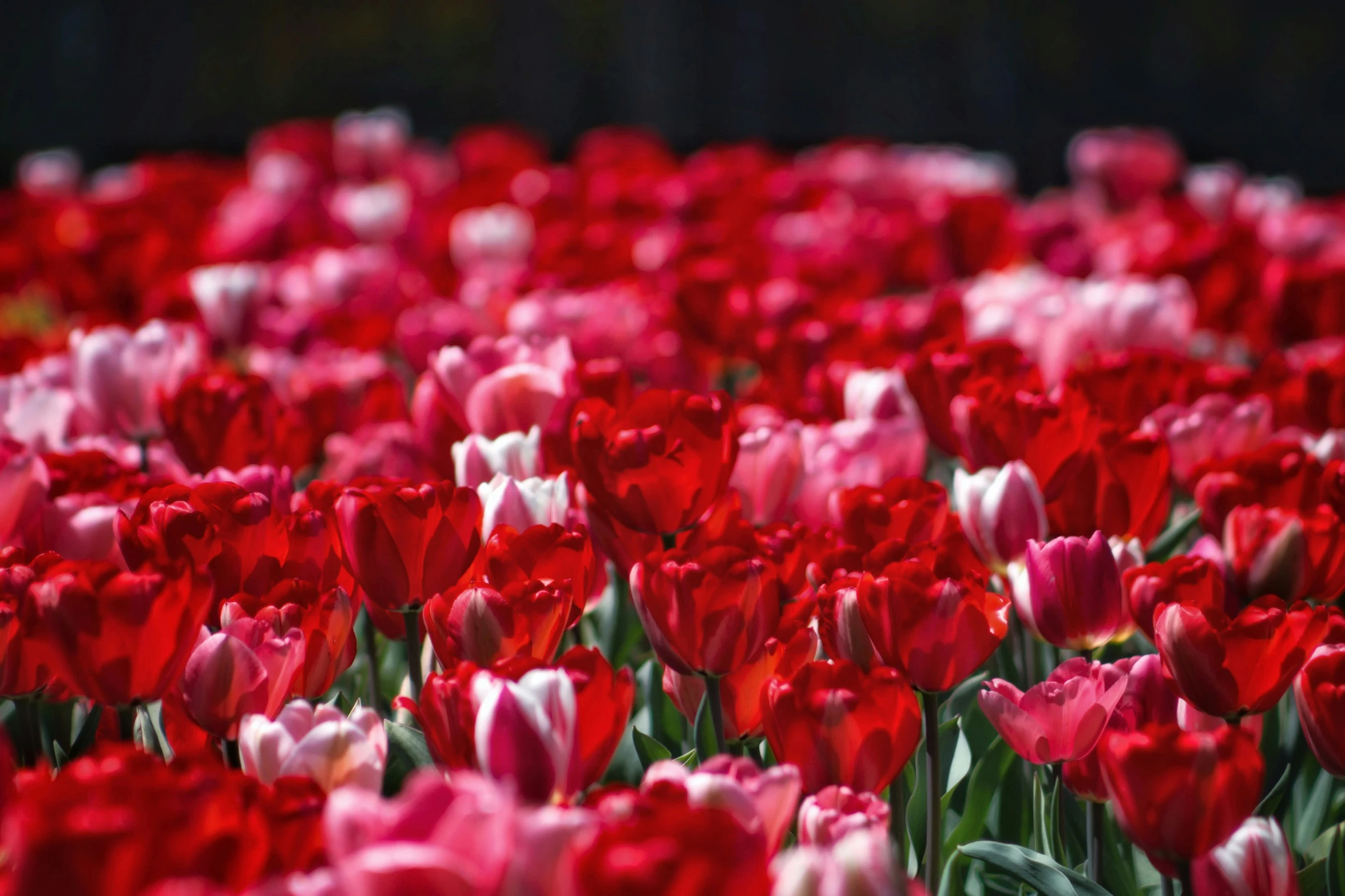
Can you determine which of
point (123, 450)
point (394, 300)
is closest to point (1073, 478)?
point (123, 450)

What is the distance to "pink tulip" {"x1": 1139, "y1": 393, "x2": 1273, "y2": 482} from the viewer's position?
164 cm

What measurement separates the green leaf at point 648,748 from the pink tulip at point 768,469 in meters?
0.33

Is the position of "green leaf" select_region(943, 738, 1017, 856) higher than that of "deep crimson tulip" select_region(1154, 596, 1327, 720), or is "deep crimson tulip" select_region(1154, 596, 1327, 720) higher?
"deep crimson tulip" select_region(1154, 596, 1327, 720)

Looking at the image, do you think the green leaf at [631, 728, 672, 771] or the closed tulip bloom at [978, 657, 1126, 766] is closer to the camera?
the closed tulip bloom at [978, 657, 1126, 766]

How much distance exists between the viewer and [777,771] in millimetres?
887

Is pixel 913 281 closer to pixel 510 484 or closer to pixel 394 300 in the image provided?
pixel 394 300

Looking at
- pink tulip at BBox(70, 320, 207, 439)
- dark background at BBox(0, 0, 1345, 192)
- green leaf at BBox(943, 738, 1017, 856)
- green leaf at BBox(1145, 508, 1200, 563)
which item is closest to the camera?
green leaf at BBox(943, 738, 1017, 856)

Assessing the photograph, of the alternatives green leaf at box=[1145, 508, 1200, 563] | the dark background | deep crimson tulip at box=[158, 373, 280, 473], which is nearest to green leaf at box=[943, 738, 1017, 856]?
green leaf at box=[1145, 508, 1200, 563]

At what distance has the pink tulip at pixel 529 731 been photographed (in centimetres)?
91

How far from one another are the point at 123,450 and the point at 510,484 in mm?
679

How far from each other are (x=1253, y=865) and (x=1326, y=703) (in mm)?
149

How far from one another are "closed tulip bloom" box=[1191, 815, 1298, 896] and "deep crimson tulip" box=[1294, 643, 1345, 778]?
116 millimetres

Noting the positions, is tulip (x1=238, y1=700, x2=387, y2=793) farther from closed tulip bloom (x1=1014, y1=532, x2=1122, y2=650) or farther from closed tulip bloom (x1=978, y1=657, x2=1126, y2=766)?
closed tulip bloom (x1=1014, y1=532, x2=1122, y2=650)

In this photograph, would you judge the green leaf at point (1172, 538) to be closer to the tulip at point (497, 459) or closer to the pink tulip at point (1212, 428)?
the pink tulip at point (1212, 428)
